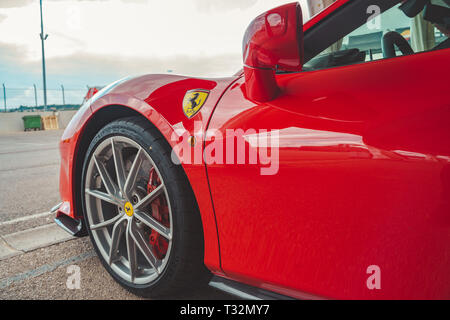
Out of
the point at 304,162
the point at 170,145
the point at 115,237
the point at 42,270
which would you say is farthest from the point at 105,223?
the point at 304,162

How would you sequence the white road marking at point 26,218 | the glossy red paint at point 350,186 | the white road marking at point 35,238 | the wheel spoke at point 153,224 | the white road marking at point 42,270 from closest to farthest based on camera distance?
the glossy red paint at point 350,186 → the wheel spoke at point 153,224 → the white road marking at point 42,270 → the white road marking at point 35,238 → the white road marking at point 26,218

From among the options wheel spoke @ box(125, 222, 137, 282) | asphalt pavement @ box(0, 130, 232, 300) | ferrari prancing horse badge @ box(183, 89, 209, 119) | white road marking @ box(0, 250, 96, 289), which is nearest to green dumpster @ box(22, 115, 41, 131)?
asphalt pavement @ box(0, 130, 232, 300)

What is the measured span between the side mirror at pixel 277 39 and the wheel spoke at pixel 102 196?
1.10 metres

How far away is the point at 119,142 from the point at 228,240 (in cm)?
82

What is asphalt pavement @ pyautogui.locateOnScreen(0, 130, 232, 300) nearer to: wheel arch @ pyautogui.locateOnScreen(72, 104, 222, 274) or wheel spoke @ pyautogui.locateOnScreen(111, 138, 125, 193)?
wheel arch @ pyautogui.locateOnScreen(72, 104, 222, 274)

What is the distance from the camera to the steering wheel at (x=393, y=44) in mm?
1317

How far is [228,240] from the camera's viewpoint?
138 centimetres

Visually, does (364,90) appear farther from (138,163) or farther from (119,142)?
(119,142)

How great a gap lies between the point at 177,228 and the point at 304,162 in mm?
674

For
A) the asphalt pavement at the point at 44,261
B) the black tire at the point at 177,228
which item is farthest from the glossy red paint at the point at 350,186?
the asphalt pavement at the point at 44,261

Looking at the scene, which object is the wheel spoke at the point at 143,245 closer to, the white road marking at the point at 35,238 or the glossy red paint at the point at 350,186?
the glossy red paint at the point at 350,186

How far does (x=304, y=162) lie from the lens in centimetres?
112

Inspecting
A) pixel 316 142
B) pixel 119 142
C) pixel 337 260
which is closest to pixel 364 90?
pixel 316 142

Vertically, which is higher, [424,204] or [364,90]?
[364,90]
